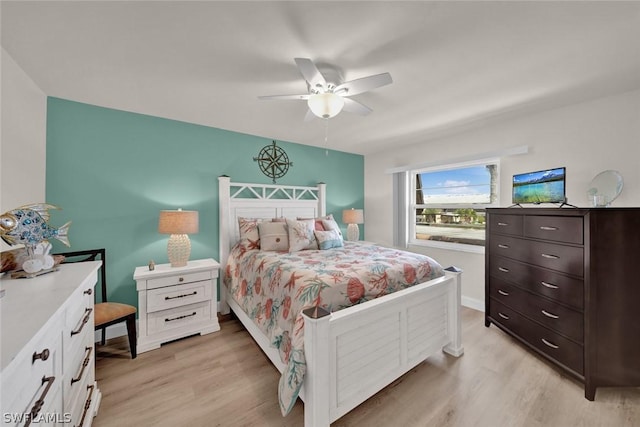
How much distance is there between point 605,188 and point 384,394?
2.63 metres

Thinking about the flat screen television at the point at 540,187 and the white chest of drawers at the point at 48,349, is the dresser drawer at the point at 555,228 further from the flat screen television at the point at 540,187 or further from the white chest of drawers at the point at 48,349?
the white chest of drawers at the point at 48,349

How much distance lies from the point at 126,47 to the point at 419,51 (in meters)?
1.90

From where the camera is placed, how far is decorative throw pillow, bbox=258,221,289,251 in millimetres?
2678

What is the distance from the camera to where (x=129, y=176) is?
2.54m

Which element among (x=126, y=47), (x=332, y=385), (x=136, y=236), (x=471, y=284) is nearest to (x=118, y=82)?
(x=126, y=47)

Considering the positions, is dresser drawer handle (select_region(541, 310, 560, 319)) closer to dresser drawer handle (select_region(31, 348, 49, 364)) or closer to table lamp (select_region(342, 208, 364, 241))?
table lamp (select_region(342, 208, 364, 241))

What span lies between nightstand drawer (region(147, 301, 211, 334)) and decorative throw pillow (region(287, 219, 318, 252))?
1.09 m

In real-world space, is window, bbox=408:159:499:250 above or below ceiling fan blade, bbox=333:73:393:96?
below

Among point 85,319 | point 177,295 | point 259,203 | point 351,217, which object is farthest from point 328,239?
point 85,319

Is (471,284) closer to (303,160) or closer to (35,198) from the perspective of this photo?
(303,160)

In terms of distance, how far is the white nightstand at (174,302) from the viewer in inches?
87.5

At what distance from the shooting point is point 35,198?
6.53 feet

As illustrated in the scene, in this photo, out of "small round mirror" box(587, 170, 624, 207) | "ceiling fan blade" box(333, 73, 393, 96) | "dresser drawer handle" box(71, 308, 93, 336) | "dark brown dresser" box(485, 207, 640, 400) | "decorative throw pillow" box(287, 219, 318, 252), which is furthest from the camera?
"decorative throw pillow" box(287, 219, 318, 252)

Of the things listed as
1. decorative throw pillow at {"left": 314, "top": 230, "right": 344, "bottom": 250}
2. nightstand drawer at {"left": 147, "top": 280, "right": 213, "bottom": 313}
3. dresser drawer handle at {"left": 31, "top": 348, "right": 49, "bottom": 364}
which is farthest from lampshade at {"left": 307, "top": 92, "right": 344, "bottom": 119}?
nightstand drawer at {"left": 147, "top": 280, "right": 213, "bottom": 313}
